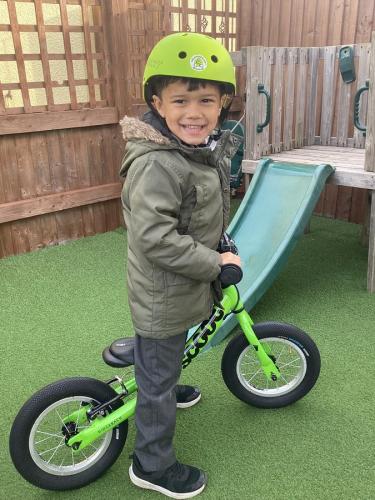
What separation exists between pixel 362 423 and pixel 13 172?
3.48m

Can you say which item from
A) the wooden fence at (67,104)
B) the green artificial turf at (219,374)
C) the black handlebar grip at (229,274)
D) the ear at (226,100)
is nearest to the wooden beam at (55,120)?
the wooden fence at (67,104)

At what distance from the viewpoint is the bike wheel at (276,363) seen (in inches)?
82.2

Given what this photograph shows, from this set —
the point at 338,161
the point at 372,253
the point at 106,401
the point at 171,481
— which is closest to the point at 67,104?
the point at 338,161

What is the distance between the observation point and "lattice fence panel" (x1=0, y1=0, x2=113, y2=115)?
13.4 feet

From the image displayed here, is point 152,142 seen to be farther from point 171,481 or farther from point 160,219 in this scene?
point 171,481

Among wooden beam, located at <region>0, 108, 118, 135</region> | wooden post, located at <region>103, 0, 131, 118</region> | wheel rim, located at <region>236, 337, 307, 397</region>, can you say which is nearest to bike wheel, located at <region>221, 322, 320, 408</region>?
wheel rim, located at <region>236, 337, 307, 397</region>

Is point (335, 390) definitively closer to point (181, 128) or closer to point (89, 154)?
point (181, 128)

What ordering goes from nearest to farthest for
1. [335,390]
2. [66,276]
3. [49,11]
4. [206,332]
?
[206,332]
[335,390]
[66,276]
[49,11]

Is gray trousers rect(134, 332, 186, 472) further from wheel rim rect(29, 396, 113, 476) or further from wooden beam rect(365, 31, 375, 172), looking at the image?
wooden beam rect(365, 31, 375, 172)

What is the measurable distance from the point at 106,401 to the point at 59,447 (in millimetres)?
428

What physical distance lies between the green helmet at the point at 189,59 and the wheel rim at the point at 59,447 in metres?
1.17

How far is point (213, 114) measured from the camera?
1549mm

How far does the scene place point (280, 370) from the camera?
8.20 ft

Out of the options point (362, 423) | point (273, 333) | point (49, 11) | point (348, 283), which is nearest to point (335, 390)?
point (362, 423)
